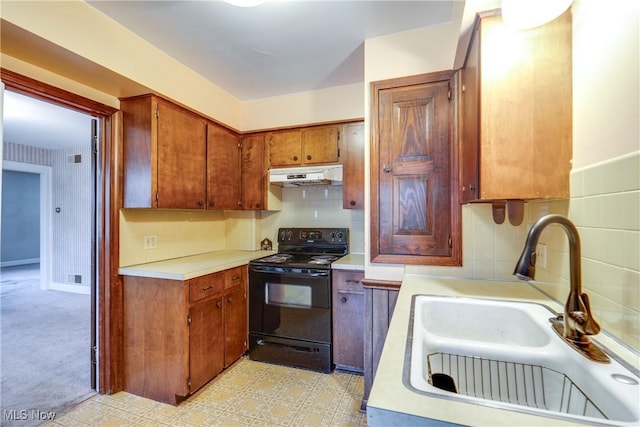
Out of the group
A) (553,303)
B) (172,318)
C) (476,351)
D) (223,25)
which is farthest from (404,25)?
(172,318)

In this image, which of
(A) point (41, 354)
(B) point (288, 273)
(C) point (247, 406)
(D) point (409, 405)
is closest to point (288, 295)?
(B) point (288, 273)

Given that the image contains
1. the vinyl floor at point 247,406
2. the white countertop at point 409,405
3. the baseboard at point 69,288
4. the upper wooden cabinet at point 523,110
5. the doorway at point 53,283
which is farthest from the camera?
the baseboard at point 69,288

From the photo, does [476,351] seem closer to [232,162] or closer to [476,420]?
[476,420]

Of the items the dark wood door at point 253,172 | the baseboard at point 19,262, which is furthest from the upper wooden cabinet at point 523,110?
the baseboard at point 19,262

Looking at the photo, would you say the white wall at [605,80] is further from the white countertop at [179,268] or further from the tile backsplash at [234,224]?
the white countertop at [179,268]

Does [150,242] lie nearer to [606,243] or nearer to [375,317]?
[375,317]

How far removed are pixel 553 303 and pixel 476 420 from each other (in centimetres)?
91

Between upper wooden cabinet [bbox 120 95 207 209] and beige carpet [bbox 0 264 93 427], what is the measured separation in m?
1.41

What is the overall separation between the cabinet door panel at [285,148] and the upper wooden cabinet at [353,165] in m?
0.46

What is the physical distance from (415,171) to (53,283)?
600cm

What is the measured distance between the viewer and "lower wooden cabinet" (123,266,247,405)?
1.91 metres

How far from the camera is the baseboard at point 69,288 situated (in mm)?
4486

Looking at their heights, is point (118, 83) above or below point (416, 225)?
above

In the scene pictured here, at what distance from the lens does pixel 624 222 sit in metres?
0.80
